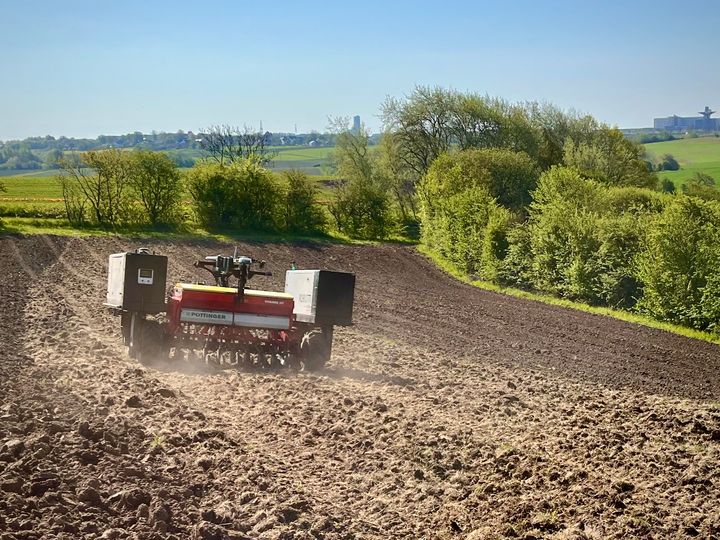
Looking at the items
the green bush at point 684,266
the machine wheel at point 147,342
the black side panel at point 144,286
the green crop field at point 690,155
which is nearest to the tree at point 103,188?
the green bush at point 684,266

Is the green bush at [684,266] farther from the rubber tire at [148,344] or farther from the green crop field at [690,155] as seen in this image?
the green crop field at [690,155]

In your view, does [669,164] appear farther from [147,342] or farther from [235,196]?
[147,342]

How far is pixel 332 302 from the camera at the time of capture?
1711 cm

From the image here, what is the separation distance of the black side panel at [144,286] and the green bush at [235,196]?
117 ft

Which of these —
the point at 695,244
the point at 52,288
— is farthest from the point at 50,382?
the point at 695,244

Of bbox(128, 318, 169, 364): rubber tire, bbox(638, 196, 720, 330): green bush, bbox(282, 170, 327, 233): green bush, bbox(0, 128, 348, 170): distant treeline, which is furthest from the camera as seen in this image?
bbox(0, 128, 348, 170): distant treeline

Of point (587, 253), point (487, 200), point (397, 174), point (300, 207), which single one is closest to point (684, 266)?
point (587, 253)

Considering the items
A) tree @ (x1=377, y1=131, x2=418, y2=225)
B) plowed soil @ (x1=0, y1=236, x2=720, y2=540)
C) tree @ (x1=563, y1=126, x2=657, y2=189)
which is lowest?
plowed soil @ (x1=0, y1=236, x2=720, y2=540)

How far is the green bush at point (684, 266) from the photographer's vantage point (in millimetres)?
25734

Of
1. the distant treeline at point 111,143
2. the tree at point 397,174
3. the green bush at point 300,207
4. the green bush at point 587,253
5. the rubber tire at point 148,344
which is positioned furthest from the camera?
the distant treeline at point 111,143

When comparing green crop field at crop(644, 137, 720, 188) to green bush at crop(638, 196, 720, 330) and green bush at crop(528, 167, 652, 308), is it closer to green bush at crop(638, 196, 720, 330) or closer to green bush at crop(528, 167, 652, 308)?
green bush at crop(528, 167, 652, 308)

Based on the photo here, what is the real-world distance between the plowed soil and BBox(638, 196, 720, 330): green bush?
471cm

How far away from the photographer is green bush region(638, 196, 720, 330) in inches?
1013

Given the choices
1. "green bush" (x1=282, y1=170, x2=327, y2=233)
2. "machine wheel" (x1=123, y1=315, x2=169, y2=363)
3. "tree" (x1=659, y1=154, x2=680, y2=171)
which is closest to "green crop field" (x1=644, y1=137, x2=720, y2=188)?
"tree" (x1=659, y1=154, x2=680, y2=171)
